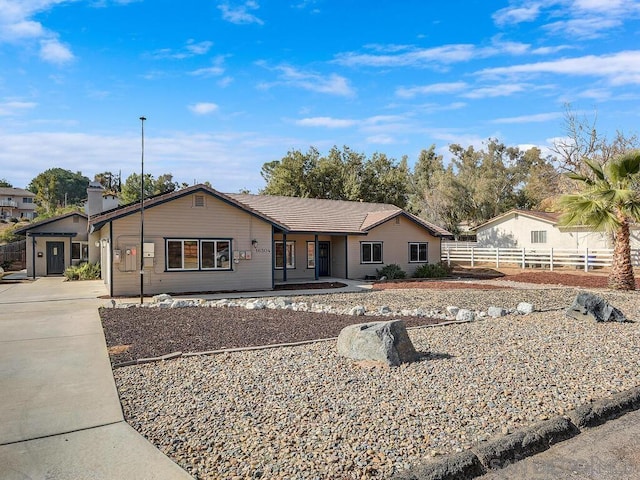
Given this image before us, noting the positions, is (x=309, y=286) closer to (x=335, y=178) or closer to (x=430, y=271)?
(x=430, y=271)

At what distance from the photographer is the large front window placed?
16.7m

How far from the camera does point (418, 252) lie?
24547 millimetres

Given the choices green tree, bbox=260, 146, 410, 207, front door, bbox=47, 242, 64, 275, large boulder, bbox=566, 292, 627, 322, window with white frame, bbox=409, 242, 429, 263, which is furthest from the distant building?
large boulder, bbox=566, 292, 627, 322

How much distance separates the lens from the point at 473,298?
14438 millimetres

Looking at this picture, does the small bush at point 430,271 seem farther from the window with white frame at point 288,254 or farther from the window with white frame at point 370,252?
the window with white frame at point 288,254

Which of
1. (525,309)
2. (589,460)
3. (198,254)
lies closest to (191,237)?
(198,254)


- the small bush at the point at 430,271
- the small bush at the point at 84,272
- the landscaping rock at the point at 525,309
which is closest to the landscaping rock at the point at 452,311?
the landscaping rock at the point at 525,309

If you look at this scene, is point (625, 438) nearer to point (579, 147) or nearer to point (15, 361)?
point (15, 361)

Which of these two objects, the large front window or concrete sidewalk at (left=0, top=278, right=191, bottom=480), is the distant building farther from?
concrete sidewalk at (left=0, top=278, right=191, bottom=480)

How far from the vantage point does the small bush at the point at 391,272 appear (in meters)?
22.6

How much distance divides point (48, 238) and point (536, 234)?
31202 millimetres

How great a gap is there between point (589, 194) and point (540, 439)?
1412 cm

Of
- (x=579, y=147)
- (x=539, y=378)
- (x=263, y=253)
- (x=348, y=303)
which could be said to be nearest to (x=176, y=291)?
(x=263, y=253)

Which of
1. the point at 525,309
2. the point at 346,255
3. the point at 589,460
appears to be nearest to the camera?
the point at 589,460
